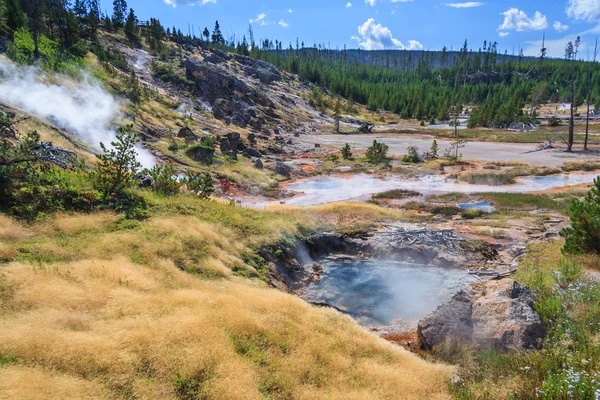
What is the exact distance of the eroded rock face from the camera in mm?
8953

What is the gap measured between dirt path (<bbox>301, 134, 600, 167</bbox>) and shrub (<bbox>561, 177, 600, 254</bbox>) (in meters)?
36.7

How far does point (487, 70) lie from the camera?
163000 millimetres

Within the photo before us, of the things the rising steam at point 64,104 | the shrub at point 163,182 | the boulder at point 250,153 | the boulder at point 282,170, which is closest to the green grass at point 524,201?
the boulder at point 282,170

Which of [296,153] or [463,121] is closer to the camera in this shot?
[296,153]

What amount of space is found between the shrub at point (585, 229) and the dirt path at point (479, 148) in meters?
36.7

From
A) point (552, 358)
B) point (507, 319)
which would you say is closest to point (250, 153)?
point (507, 319)

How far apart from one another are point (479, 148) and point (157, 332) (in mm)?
63429

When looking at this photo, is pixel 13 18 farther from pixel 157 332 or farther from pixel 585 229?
pixel 585 229

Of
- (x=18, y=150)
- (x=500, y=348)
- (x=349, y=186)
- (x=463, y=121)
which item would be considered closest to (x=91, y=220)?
(x=18, y=150)

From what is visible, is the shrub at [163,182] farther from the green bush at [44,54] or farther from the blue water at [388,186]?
the green bush at [44,54]

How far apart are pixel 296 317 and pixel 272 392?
2671 mm

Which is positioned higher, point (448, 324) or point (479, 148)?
point (479, 148)

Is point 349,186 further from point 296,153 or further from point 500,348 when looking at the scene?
point 500,348

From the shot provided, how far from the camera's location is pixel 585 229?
44.0 feet
